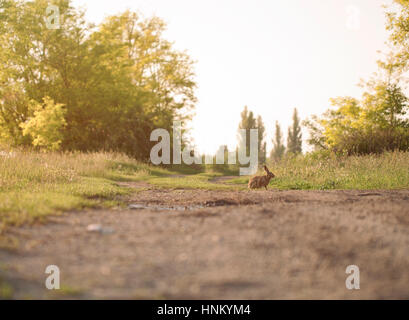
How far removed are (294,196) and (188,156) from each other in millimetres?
23901

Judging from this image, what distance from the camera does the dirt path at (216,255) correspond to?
138 inches

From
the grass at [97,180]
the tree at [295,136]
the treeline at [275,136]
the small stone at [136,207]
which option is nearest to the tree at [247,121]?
the treeline at [275,136]

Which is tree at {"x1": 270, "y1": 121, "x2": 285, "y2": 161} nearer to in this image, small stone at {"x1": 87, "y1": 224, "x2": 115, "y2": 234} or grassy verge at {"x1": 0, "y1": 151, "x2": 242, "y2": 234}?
grassy verge at {"x1": 0, "y1": 151, "x2": 242, "y2": 234}

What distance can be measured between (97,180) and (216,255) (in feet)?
31.1

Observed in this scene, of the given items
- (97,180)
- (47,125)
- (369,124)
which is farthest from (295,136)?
(97,180)

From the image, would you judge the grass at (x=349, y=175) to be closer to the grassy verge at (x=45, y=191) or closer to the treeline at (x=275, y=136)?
the grassy verge at (x=45, y=191)

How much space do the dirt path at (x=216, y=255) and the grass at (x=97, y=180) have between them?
0.75 meters

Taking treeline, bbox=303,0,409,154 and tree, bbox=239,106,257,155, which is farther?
tree, bbox=239,106,257,155

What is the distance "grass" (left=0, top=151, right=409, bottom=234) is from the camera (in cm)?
671

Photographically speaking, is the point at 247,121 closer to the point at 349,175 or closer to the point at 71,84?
the point at 71,84

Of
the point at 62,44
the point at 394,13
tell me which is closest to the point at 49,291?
the point at 62,44

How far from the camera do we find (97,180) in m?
13.0

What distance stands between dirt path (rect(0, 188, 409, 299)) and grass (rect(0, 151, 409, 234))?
2.47 feet

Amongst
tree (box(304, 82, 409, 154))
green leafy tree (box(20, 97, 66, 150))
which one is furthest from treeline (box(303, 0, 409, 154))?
green leafy tree (box(20, 97, 66, 150))
